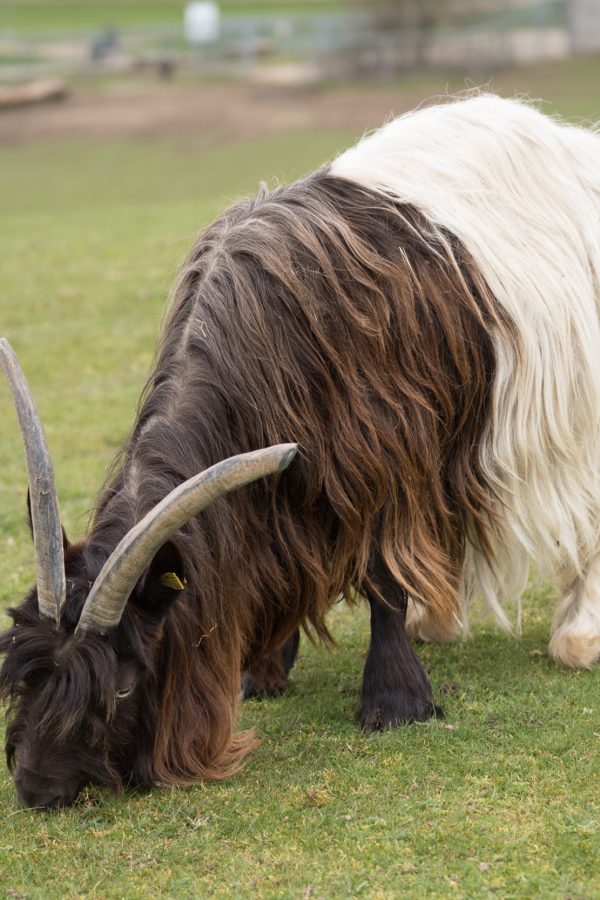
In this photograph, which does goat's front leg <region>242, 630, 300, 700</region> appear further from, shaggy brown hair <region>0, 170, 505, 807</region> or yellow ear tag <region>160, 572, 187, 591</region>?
yellow ear tag <region>160, 572, 187, 591</region>

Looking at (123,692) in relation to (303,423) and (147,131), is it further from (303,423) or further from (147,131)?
(147,131)

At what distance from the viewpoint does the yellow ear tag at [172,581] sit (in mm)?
4539

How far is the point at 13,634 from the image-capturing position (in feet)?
14.9

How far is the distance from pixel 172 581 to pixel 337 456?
0.97 m

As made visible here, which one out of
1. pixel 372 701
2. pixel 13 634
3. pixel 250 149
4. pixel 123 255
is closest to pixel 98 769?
pixel 13 634

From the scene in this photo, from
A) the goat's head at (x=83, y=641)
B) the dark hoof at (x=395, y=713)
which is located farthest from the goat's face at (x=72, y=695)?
the dark hoof at (x=395, y=713)

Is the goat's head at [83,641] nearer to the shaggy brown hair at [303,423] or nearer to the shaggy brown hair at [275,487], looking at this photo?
the shaggy brown hair at [275,487]

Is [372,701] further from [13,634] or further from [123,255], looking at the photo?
[123,255]

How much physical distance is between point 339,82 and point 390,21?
11.1 ft

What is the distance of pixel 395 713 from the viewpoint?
546 cm

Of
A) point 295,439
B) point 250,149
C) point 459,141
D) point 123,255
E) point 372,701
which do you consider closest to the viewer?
point 295,439

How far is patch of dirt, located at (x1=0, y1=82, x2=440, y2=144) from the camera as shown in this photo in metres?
32.1

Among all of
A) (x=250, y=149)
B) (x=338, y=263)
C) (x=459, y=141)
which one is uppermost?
(x=459, y=141)

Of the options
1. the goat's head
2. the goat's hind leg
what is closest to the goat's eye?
the goat's head
